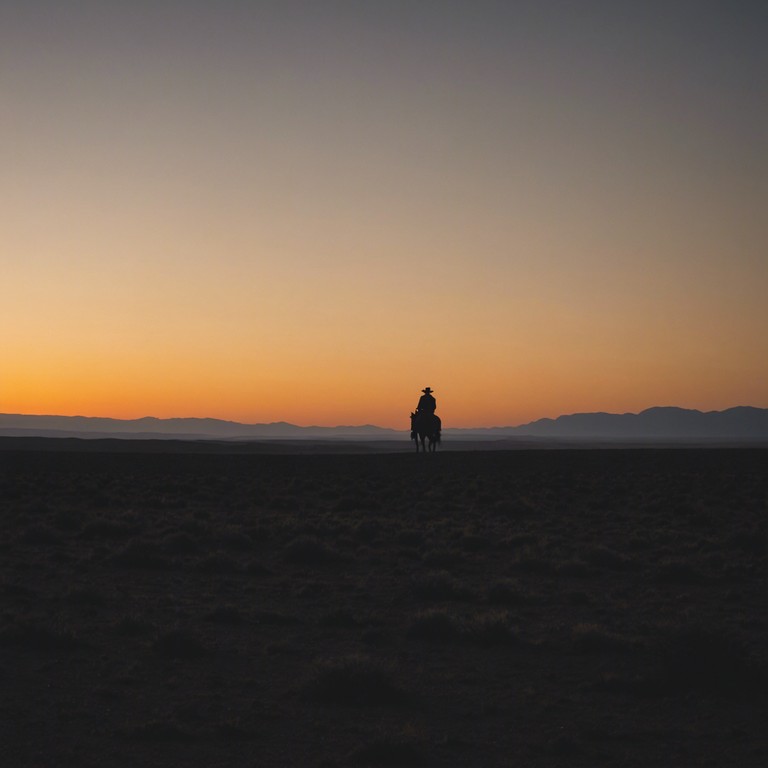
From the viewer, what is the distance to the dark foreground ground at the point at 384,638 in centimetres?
846

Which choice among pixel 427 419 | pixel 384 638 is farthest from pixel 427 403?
pixel 384 638

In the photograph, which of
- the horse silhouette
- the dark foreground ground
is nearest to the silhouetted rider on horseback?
the horse silhouette

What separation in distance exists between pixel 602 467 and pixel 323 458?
18.6 metres

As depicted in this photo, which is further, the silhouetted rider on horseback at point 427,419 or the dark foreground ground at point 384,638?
the silhouetted rider on horseback at point 427,419

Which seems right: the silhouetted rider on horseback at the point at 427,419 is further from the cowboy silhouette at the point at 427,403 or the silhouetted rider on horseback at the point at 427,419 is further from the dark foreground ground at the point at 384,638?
the dark foreground ground at the point at 384,638

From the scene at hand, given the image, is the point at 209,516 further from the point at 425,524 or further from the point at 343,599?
the point at 343,599

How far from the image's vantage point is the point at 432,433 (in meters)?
59.4

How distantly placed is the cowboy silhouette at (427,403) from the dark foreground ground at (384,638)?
28754mm

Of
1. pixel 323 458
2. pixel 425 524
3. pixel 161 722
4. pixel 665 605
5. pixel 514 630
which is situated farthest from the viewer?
pixel 323 458

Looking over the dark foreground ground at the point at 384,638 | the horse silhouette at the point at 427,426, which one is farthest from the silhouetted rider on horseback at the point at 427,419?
the dark foreground ground at the point at 384,638

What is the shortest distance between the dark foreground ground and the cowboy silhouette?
28.8 meters

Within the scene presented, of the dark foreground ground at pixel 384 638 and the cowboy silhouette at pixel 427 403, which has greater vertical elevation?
the cowboy silhouette at pixel 427 403

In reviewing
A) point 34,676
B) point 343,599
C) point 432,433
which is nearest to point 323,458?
point 432,433

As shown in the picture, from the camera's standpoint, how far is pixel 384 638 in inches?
501
